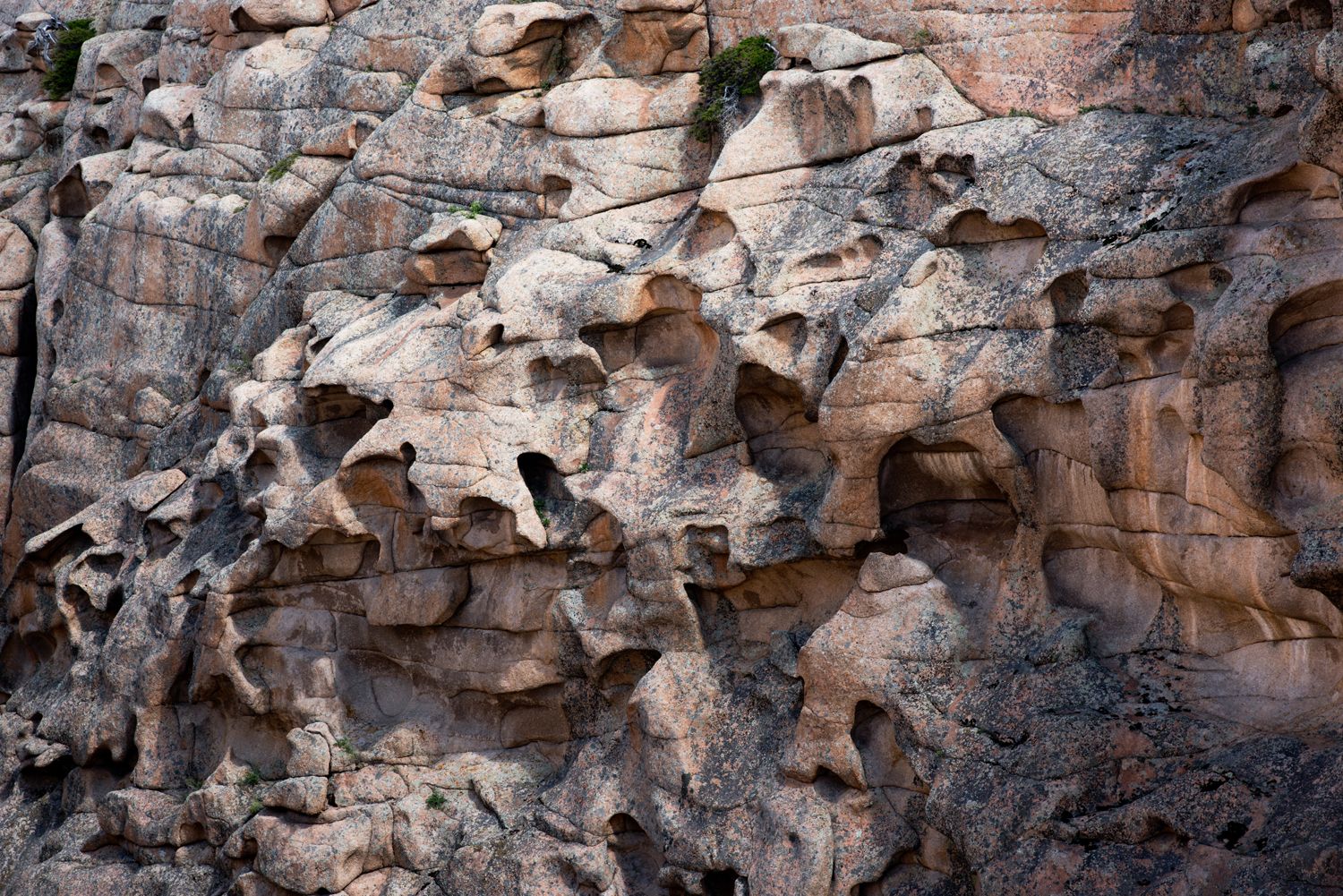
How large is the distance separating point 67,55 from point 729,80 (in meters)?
16.9

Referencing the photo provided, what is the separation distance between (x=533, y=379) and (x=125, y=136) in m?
13.5

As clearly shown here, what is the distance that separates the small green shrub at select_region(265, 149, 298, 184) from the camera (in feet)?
86.3

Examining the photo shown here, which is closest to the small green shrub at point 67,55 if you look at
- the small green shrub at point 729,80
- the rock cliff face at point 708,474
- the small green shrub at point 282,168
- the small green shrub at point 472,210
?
the rock cliff face at point 708,474

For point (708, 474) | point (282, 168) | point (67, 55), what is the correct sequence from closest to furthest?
1. point (708, 474)
2. point (282, 168)
3. point (67, 55)

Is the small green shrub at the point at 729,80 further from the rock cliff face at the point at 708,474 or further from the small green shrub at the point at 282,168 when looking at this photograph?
the small green shrub at the point at 282,168

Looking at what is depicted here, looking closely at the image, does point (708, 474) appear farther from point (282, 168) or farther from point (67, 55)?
point (67, 55)

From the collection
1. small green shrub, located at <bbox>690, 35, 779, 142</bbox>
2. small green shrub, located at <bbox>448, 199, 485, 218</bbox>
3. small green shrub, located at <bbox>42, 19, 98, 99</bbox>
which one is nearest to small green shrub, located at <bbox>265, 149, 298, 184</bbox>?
small green shrub, located at <bbox>448, 199, 485, 218</bbox>

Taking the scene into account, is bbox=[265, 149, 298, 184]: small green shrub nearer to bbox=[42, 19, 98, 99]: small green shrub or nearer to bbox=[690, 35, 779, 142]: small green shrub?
bbox=[690, 35, 779, 142]: small green shrub

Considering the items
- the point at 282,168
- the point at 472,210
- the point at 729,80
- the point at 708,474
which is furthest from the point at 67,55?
the point at 708,474

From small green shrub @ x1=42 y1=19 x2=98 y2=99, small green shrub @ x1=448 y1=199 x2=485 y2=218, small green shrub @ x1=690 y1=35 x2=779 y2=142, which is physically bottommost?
small green shrub @ x1=42 y1=19 x2=98 y2=99

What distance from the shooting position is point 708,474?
19266 millimetres

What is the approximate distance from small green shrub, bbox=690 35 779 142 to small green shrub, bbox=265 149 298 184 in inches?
290

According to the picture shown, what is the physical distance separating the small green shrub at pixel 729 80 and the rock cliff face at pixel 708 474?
0.86 feet

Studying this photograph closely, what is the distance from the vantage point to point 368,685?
22297 mm
